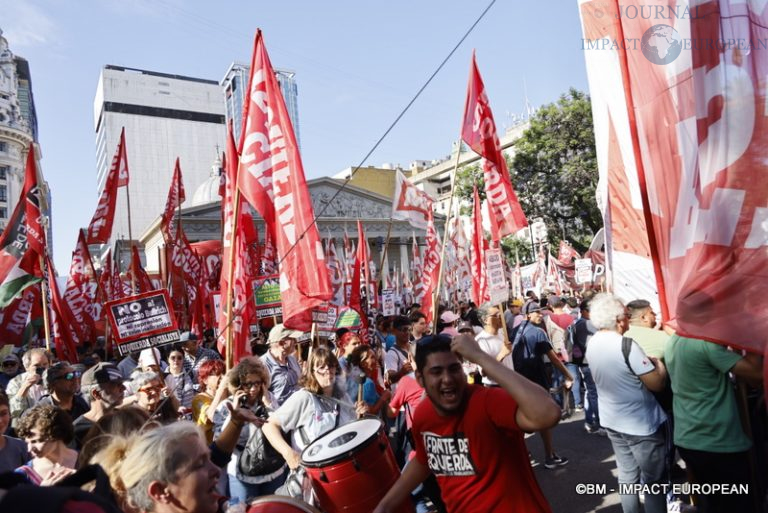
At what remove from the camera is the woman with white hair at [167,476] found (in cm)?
180

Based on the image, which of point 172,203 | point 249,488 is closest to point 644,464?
point 249,488

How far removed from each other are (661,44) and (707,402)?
202 centimetres

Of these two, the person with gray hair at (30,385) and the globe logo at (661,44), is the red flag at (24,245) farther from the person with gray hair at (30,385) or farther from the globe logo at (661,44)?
the globe logo at (661,44)

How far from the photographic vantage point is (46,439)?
119 inches

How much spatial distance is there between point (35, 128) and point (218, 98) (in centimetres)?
2766

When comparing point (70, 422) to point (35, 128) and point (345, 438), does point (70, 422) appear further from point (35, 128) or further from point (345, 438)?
point (35, 128)

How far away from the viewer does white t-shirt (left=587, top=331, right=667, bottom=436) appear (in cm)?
371

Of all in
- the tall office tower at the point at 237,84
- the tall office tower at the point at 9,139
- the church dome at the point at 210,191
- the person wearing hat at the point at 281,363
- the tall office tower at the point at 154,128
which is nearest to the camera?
the person wearing hat at the point at 281,363

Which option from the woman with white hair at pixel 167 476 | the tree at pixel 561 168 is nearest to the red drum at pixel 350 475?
the woman with white hair at pixel 167 476

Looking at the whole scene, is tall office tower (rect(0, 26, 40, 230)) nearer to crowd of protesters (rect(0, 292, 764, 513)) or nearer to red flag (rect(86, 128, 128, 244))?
red flag (rect(86, 128, 128, 244))

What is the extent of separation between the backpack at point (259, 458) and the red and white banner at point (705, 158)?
2.64m

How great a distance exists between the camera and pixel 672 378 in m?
3.40

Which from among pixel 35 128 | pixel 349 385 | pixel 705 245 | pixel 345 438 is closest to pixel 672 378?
pixel 705 245

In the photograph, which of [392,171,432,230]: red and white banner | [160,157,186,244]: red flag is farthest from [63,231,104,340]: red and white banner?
[392,171,432,230]: red and white banner
